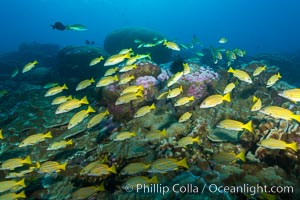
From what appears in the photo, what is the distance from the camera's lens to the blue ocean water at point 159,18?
421 feet

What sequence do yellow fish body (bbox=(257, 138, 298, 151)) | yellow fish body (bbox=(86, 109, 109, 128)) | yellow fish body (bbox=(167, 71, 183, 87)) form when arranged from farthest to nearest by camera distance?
yellow fish body (bbox=(167, 71, 183, 87)), yellow fish body (bbox=(86, 109, 109, 128)), yellow fish body (bbox=(257, 138, 298, 151))

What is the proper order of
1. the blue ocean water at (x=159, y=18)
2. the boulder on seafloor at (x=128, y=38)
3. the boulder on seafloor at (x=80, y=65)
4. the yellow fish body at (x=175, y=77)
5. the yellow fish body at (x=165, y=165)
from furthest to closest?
the blue ocean water at (x=159, y=18) → the boulder on seafloor at (x=128, y=38) → the boulder on seafloor at (x=80, y=65) → the yellow fish body at (x=175, y=77) → the yellow fish body at (x=165, y=165)

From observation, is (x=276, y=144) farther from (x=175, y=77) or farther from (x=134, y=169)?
(x=175, y=77)

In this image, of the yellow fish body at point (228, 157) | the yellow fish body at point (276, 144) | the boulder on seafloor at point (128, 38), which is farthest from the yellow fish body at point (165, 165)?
the boulder on seafloor at point (128, 38)

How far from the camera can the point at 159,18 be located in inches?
7416

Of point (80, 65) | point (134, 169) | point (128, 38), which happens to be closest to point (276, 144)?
point (134, 169)

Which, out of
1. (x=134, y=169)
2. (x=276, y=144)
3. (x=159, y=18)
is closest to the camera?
(x=276, y=144)

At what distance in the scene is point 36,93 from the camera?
34.9ft

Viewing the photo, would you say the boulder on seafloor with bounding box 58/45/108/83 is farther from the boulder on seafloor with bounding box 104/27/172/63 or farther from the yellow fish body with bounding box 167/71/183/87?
the yellow fish body with bounding box 167/71/183/87

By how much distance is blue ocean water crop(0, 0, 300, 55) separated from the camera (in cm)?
12825

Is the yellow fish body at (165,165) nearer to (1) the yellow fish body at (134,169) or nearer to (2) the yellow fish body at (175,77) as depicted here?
(1) the yellow fish body at (134,169)

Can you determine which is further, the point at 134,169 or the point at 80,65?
the point at 80,65

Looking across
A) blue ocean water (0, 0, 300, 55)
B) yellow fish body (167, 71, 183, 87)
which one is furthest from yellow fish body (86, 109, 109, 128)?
blue ocean water (0, 0, 300, 55)

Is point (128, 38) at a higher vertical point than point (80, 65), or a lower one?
higher
